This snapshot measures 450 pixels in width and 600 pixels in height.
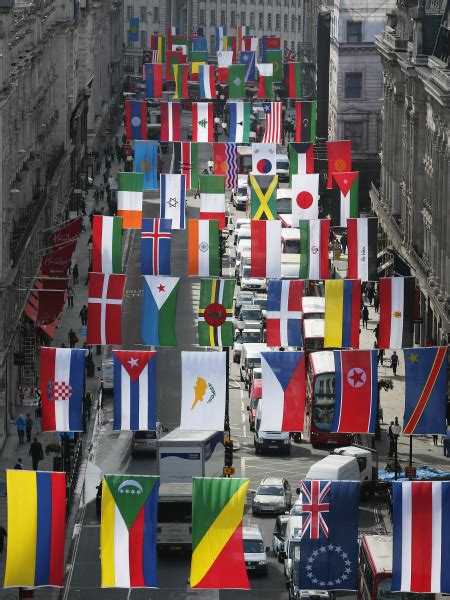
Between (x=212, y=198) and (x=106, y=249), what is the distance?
13.5 metres

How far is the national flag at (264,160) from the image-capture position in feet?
464

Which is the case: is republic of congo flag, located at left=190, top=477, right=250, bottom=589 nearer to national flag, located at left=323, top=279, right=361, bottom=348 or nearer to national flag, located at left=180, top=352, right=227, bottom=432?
national flag, located at left=180, top=352, right=227, bottom=432

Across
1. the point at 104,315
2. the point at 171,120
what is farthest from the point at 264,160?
the point at 104,315

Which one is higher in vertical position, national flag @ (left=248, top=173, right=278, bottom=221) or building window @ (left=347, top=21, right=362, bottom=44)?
building window @ (left=347, top=21, right=362, bottom=44)

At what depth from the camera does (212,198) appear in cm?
12719

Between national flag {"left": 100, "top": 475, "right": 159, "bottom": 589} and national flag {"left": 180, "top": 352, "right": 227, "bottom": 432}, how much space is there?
18.2 metres

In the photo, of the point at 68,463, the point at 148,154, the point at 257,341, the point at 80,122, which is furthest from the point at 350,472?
the point at 80,122

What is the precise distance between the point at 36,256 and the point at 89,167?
57634mm

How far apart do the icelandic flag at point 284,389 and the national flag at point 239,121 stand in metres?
64.8

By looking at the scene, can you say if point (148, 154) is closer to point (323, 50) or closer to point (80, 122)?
point (80, 122)

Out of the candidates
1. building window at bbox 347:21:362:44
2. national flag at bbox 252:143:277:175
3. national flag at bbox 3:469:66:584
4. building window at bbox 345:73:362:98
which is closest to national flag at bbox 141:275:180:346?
national flag at bbox 3:469:66:584

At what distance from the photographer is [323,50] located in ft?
618

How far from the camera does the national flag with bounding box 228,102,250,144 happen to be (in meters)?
154

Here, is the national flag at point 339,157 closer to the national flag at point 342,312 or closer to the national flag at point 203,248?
the national flag at point 203,248
